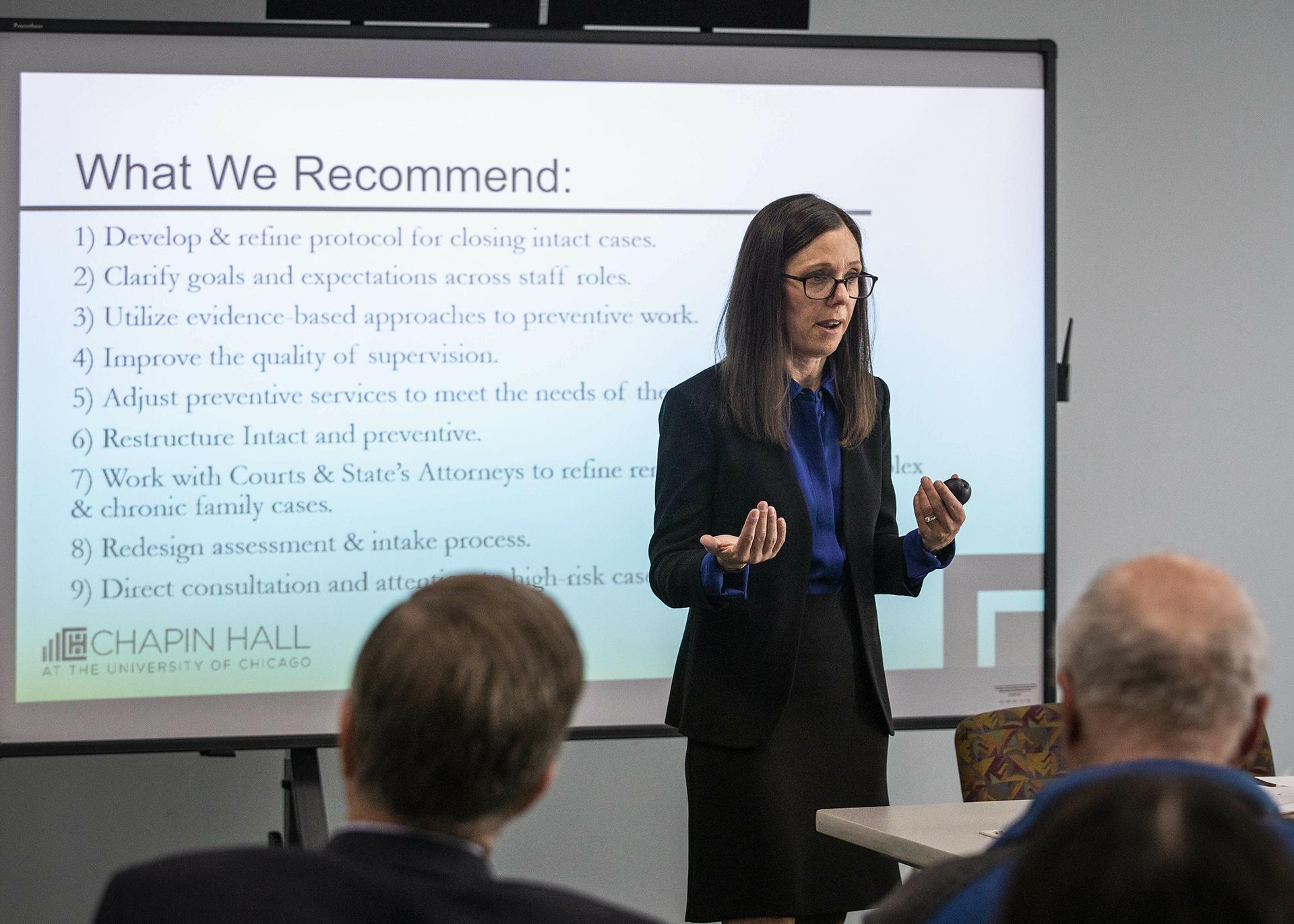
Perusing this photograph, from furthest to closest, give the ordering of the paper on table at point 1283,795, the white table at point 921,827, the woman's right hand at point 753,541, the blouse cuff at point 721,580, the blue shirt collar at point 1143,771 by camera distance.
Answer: the blouse cuff at point 721,580 → the woman's right hand at point 753,541 → the paper on table at point 1283,795 → the white table at point 921,827 → the blue shirt collar at point 1143,771

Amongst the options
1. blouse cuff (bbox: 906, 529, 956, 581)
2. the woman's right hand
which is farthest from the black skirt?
the woman's right hand

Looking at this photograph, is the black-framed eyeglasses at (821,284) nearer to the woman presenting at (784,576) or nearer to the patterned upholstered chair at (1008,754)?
the woman presenting at (784,576)

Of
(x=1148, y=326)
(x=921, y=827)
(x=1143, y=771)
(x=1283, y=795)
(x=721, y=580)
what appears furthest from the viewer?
(x=1148, y=326)

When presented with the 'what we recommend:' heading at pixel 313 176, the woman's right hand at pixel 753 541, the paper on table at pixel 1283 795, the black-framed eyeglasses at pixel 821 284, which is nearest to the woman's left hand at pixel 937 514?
the woman's right hand at pixel 753 541

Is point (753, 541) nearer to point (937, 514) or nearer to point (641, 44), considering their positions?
point (937, 514)

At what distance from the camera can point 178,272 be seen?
9.36 feet

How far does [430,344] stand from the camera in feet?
9.62

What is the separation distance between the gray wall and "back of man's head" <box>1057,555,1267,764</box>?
8.71 ft

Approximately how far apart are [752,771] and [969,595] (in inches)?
41.9

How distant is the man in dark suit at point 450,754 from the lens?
848 millimetres

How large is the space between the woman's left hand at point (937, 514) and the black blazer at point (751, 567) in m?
0.10

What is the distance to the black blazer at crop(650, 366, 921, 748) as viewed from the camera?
88.9 inches

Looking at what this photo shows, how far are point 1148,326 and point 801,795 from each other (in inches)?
85.4

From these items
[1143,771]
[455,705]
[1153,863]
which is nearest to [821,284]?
[455,705]
